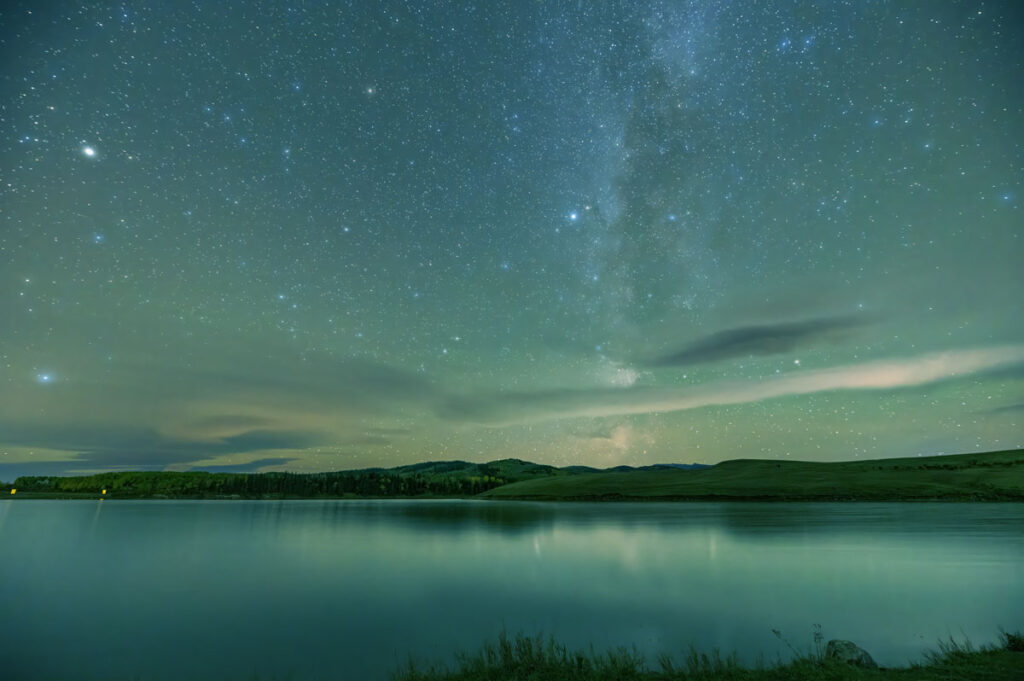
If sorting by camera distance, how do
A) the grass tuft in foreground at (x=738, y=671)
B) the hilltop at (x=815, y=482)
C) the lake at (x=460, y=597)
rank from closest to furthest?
the grass tuft in foreground at (x=738, y=671), the lake at (x=460, y=597), the hilltop at (x=815, y=482)

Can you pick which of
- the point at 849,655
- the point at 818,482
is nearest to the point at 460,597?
the point at 849,655

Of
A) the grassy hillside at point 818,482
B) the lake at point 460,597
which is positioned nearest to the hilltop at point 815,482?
the grassy hillside at point 818,482

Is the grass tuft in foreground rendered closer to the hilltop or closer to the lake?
the lake

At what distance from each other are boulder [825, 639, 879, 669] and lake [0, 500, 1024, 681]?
420 cm

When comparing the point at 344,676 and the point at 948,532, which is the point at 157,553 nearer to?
the point at 344,676

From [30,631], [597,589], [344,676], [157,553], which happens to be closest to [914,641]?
[597,589]

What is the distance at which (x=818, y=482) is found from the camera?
13500 centimetres

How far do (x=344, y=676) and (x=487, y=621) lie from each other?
353 inches

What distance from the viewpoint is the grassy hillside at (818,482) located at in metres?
113

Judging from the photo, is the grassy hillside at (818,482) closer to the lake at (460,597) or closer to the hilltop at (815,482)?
the hilltop at (815,482)

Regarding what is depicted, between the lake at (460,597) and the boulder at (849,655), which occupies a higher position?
the boulder at (849,655)

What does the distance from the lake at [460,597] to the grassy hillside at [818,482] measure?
2652 inches

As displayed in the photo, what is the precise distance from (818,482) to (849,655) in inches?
5677

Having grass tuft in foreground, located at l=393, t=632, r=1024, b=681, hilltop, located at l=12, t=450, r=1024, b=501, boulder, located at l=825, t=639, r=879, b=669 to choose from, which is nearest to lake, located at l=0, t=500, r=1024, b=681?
boulder, located at l=825, t=639, r=879, b=669
